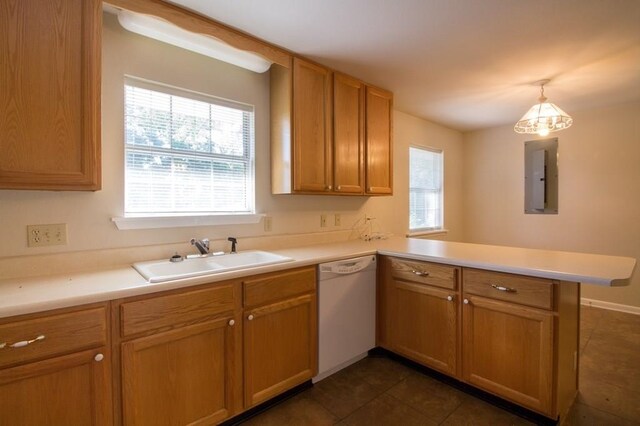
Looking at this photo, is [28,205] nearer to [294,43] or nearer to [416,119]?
[294,43]

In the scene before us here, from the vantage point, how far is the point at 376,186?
9.66 ft

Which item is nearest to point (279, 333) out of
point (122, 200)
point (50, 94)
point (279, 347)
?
point (279, 347)

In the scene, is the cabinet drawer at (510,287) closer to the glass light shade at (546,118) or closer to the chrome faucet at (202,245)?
the glass light shade at (546,118)

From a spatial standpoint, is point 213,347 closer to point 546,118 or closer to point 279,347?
point 279,347

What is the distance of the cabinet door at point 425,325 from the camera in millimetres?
2035

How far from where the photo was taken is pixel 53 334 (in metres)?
1.16

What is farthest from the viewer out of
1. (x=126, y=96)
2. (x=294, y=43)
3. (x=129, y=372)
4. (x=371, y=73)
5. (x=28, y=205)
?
(x=371, y=73)

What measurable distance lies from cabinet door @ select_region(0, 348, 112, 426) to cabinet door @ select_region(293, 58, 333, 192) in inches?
60.5

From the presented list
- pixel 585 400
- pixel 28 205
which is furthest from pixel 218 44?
pixel 585 400

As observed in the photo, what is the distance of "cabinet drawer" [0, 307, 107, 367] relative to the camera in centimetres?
108

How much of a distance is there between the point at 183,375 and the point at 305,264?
882mm

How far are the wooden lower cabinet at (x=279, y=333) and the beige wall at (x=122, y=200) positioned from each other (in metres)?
0.65

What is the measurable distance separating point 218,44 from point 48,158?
3.86ft

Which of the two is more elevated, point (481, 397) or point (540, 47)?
point (540, 47)
